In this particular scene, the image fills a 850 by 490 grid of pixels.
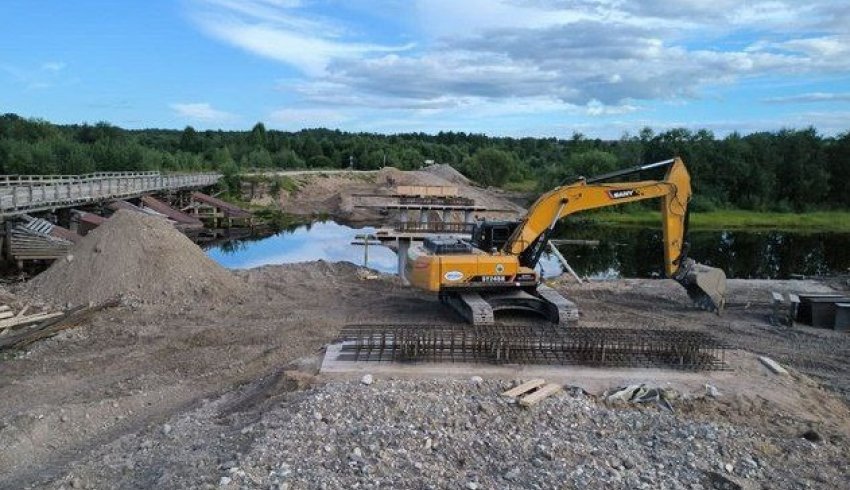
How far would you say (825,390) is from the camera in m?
14.0

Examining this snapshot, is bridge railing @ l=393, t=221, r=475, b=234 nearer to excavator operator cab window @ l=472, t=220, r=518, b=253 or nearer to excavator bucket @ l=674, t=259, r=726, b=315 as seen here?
excavator operator cab window @ l=472, t=220, r=518, b=253

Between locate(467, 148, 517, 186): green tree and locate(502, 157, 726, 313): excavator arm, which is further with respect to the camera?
locate(467, 148, 517, 186): green tree

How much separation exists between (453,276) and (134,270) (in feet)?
30.2

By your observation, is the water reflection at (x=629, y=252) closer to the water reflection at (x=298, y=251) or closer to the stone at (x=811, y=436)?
the water reflection at (x=298, y=251)

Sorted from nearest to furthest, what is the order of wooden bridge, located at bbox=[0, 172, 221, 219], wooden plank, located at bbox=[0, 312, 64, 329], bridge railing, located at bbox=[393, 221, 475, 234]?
wooden plank, located at bbox=[0, 312, 64, 329] < wooden bridge, located at bbox=[0, 172, 221, 219] < bridge railing, located at bbox=[393, 221, 475, 234]

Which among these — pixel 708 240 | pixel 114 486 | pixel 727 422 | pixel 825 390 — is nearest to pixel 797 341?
pixel 825 390

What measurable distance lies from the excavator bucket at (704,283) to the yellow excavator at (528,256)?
3cm

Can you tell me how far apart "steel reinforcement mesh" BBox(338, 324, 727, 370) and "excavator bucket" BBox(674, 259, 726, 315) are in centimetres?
523

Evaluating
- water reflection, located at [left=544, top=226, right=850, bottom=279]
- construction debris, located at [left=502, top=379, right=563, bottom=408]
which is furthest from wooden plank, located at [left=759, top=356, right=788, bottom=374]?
water reflection, located at [left=544, top=226, right=850, bottom=279]

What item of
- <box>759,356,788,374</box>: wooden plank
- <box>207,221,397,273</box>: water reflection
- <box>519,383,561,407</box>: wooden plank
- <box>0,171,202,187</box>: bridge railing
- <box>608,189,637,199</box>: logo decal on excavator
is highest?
<box>608,189,637,199</box>: logo decal on excavator

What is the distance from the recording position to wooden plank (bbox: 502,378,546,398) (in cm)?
1167

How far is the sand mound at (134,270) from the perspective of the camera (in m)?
19.7

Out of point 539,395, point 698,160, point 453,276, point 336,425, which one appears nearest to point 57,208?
point 453,276

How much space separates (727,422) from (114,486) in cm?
864
